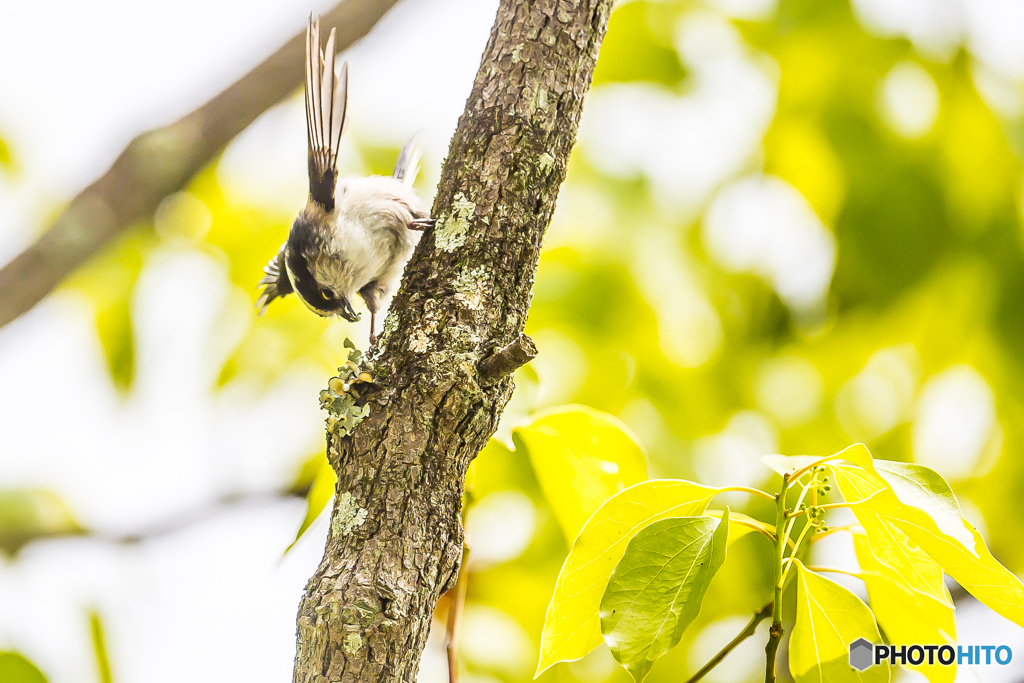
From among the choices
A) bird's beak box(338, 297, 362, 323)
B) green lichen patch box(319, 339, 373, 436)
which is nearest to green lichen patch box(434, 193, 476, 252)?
green lichen patch box(319, 339, 373, 436)

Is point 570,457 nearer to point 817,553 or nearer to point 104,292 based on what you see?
point 817,553

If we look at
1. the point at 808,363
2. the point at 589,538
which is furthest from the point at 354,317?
the point at 808,363

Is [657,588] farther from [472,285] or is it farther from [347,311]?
[347,311]

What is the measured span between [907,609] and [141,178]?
0.72m

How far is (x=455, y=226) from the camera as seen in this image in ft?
1.69

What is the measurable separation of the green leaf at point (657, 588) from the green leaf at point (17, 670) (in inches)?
36.5

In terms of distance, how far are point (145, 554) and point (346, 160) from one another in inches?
33.2

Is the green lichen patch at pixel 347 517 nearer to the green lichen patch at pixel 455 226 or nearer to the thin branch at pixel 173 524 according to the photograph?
the green lichen patch at pixel 455 226

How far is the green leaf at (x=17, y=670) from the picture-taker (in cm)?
92

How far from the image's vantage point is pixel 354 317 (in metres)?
0.93

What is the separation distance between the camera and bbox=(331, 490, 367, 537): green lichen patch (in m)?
0.46

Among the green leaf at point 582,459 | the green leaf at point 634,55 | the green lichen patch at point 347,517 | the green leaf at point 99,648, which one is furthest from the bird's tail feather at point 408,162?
the green leaf at point 99,648

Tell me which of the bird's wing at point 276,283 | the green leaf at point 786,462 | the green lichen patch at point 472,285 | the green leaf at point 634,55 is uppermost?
the green leaf at point 634,55

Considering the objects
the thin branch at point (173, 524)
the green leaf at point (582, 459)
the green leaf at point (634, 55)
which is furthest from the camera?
the green leaf at point (634, 55)
